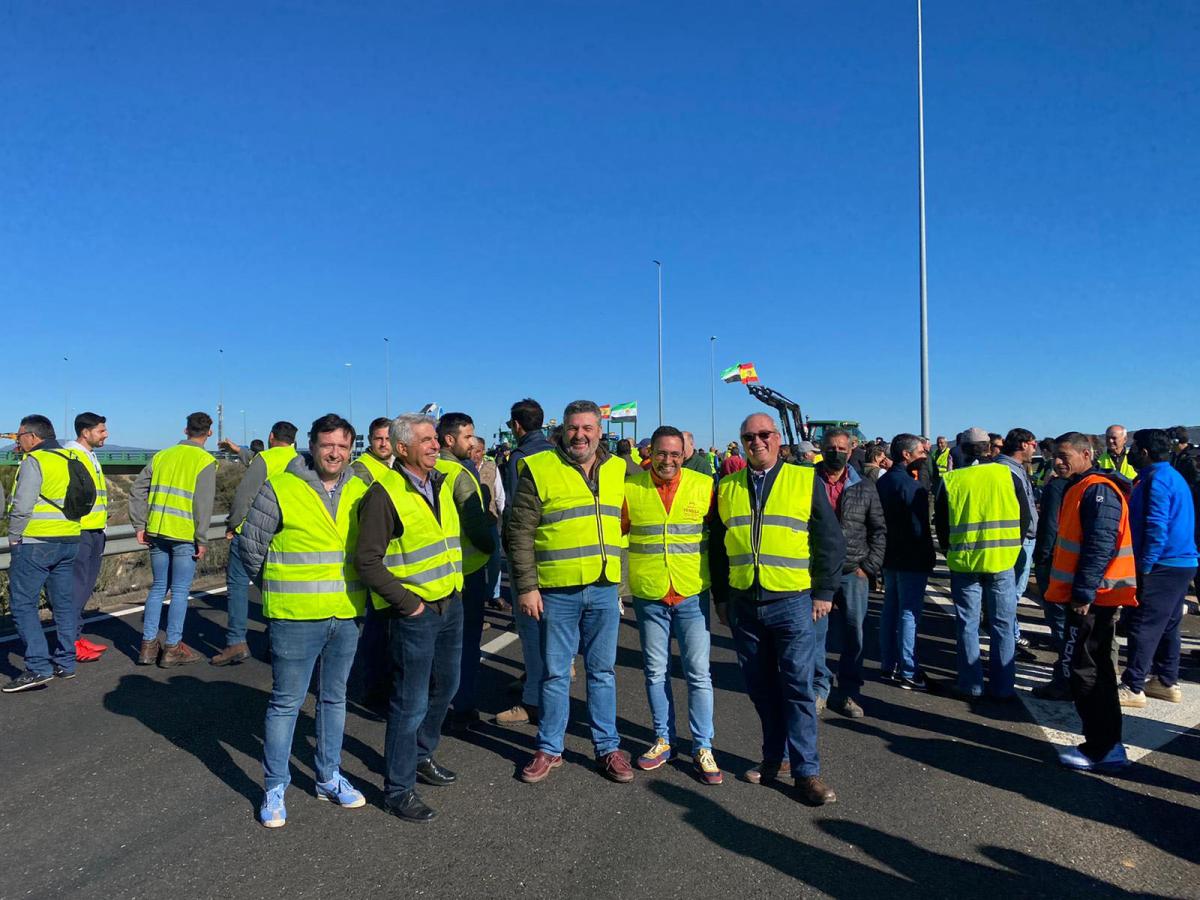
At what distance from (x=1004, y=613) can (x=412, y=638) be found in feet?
13.8

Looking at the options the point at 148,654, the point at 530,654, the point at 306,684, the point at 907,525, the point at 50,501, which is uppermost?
the point at 50,501

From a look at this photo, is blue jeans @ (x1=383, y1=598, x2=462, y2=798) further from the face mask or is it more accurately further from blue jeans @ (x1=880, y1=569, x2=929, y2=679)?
blue jeans @ (x1=880, y1=569, x2=929, y2=679)

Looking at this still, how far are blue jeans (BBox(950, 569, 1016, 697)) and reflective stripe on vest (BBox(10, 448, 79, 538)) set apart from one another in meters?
6.80

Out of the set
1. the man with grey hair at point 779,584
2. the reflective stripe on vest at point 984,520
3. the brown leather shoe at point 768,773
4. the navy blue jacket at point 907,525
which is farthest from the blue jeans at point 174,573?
the reflective stripe on vest at point 984,520

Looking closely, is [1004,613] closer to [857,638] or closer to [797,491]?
[857,638]

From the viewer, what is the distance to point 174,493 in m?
6.38

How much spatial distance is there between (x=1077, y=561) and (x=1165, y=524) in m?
1.26

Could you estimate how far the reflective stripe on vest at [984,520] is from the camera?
→ 18.0 ft

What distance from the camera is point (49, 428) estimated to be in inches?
251

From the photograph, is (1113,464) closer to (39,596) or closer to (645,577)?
(645,577)

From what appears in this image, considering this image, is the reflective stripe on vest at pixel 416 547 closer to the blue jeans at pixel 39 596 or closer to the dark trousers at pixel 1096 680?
the dark trousers at pixel 1096 680

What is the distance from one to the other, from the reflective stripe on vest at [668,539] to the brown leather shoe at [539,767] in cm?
103

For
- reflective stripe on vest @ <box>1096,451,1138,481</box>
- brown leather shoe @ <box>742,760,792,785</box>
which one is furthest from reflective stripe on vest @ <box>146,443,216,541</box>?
reflective stripe on vest @ <box>1096,451,1138,481</box>

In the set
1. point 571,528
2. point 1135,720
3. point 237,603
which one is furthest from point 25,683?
point 1135,720
